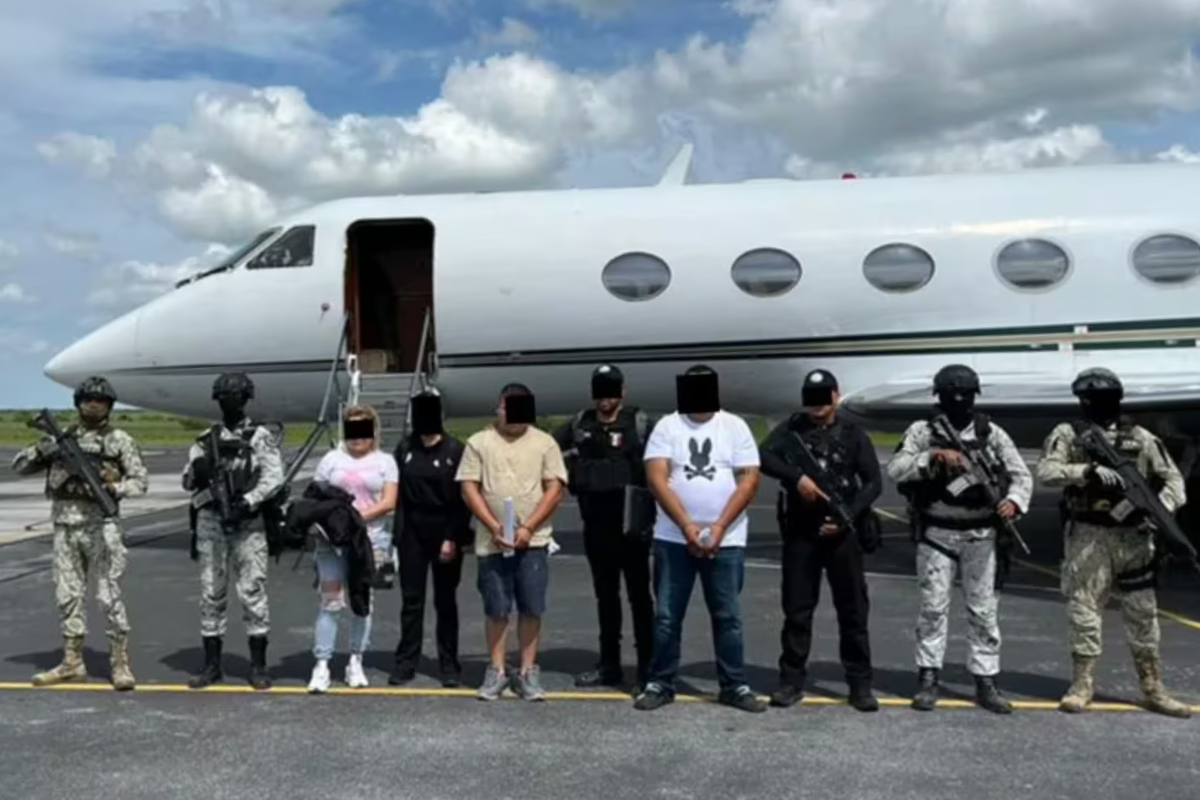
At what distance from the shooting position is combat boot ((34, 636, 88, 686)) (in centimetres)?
679

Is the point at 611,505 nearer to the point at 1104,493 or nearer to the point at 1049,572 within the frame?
the point at 1104,493

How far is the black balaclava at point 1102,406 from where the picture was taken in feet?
20.0

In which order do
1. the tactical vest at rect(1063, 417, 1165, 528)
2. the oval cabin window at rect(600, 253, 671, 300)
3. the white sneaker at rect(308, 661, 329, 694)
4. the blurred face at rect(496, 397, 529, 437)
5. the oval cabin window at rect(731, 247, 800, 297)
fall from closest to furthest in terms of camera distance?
the tactical vest at rect(1063, 417, 1165, 528) → the blurred face at rect(496, 397, 529, 437) → the white sneaker at rect(308, 661, 329, 694) → the oval cabin window at rect(731, 247, 800, 297) → the oval cabin window at rect(600, 253, 671, 300)

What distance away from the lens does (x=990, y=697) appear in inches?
237

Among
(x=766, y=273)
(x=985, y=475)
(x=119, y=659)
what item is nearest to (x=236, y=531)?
(x=119, y=659)

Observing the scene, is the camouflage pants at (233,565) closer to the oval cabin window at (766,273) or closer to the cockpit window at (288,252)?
the cockpit window at (288,252)

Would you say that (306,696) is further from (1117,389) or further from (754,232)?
(754,232)

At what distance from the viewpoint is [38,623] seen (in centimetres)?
876

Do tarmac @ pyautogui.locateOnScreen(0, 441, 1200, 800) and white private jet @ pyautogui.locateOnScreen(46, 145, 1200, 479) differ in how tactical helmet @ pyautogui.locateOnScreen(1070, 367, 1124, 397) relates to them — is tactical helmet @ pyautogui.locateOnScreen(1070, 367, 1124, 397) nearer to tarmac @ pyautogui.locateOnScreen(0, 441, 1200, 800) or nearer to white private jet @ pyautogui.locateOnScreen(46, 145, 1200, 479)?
tarmac @ pyautogui.locateOnScreen(0, 441, 1200, 800)

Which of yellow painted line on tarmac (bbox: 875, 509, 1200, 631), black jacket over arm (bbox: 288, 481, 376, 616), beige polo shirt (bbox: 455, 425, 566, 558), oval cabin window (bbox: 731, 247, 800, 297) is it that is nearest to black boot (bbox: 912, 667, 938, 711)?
beige polo shirt (bbox: 455, 425, 566, 558)

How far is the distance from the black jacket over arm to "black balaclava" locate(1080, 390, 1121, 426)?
13.6 ft

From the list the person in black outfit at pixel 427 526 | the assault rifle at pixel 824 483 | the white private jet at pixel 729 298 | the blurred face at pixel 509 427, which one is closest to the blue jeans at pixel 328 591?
the person in black outfit at pixel 427 526

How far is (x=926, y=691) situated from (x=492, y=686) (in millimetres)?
2425

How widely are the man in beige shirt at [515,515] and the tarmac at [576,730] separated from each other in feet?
1.06
